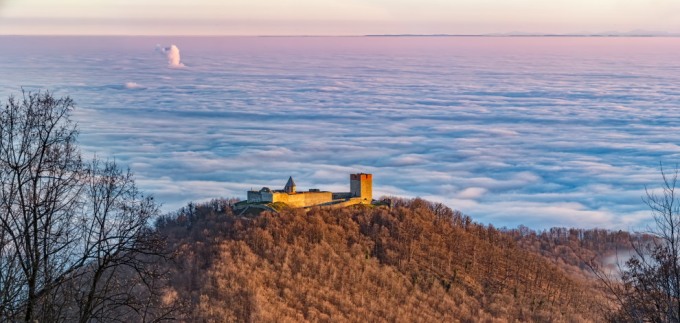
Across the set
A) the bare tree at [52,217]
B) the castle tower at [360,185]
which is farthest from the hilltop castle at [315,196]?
the bare tree at [52,217]

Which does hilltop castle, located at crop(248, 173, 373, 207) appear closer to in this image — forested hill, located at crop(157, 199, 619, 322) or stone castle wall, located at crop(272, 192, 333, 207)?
stone castle wall, located at crop(272, 192, 333, 207)

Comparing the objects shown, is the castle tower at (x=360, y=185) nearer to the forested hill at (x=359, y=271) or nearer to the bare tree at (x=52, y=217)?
the forested hill at (x=359, y=271)

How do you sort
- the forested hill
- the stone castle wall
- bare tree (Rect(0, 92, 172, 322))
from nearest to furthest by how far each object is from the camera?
1. bare tree (Rect(0, 92, 172, 322))
2. the forested hill
3. the stone castle wall

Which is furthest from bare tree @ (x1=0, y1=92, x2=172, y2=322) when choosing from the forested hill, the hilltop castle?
the hilltop castle

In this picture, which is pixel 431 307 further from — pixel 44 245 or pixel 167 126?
pixel 167 126

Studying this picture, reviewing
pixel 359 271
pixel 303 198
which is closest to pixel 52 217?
pixel 359 271

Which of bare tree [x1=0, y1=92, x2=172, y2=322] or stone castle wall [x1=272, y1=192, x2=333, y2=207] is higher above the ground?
stone castle wall [x1=272, y1=192, x2=333, y2=207]
